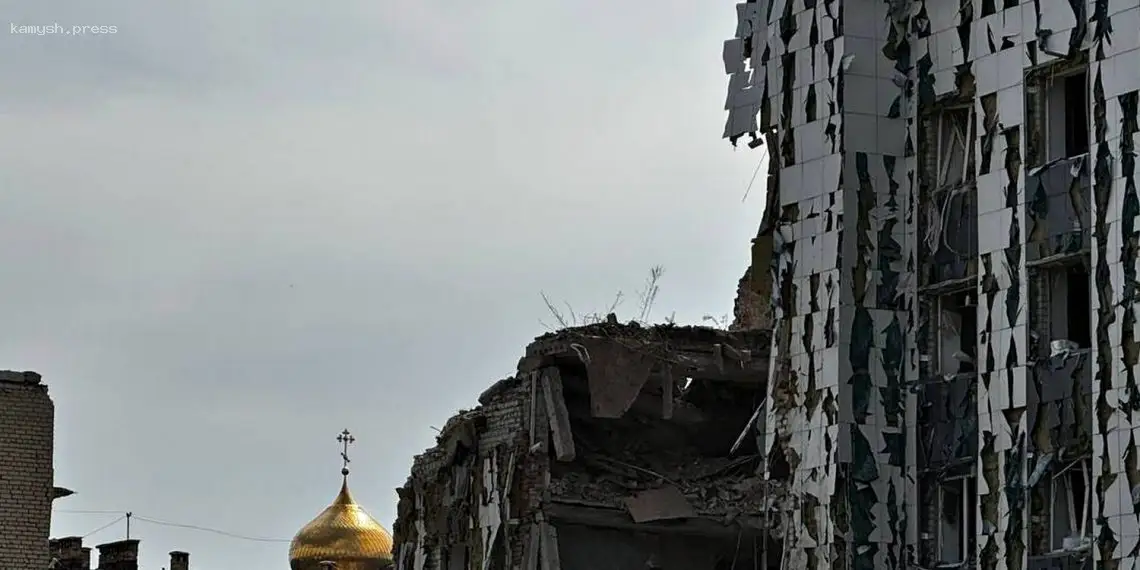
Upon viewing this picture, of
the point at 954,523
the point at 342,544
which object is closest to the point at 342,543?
the point at 342,544

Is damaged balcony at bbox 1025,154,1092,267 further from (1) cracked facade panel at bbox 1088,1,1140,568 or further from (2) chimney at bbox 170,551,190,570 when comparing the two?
(2) chimney at bbox 170,551,190,570

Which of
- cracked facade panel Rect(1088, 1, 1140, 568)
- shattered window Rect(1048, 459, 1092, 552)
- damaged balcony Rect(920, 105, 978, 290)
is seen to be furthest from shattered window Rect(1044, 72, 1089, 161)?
shattered window Rect(1048, 459, 1092, 552)

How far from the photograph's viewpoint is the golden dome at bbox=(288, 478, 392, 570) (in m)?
75.4

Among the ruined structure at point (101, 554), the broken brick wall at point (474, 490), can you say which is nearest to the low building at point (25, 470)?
the broken brick wall at point (474, 490)

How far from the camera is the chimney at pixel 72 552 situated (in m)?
60.4

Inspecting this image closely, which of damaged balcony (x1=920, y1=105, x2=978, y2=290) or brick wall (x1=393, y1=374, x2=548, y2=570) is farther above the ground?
damaged balcony (x1=920, y1=105, x2=978, y2=290)

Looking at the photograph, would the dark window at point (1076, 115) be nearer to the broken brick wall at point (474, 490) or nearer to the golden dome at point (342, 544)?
the broken brick wall at point (474, 490)

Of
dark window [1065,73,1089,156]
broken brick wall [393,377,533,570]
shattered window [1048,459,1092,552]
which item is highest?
dark window [1065,73,1089,156]

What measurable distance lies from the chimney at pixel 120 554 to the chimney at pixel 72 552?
1.24 feet

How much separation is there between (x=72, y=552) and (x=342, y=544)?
1532cm

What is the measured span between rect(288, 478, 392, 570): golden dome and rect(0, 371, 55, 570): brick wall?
2915 cm

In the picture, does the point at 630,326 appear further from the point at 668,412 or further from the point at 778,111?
the point at 778,111

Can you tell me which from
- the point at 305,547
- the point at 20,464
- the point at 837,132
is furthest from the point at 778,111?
the point at 305,547

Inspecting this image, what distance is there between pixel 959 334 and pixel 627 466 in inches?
437
